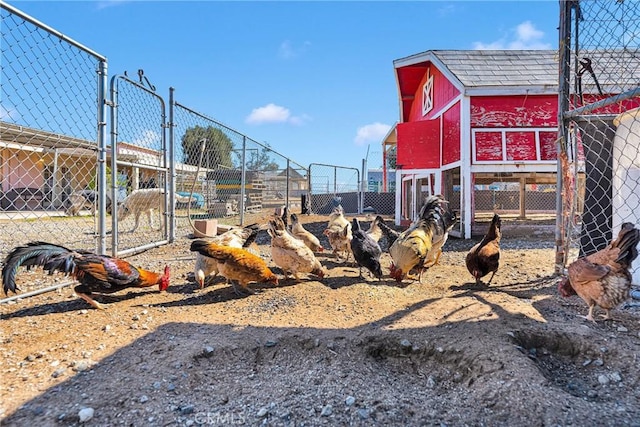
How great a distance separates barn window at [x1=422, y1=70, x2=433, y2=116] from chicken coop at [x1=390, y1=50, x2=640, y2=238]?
0.08ft

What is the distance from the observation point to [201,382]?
6.72 feet

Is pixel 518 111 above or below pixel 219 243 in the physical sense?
above

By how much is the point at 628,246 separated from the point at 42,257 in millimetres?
4538

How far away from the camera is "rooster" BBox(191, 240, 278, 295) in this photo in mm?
3664

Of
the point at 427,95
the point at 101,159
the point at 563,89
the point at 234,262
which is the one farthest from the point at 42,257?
the point at 427,95

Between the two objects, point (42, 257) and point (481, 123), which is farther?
point (481, 123)

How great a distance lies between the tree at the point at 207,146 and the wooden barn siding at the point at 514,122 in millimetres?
5106

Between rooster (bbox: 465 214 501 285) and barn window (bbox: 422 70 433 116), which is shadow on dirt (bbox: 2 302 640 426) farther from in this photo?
barn window (bbox: 422 70 433 116)

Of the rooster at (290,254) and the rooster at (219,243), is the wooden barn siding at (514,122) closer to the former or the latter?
the rooster at (290,254)

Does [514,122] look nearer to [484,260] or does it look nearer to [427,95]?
[427,95]

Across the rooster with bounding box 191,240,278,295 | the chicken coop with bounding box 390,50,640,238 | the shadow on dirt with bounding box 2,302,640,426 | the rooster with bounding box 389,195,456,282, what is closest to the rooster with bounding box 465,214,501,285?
the rooster with bounding box 389,195,456,282

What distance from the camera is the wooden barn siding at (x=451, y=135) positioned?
744cm

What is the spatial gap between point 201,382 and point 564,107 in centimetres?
411

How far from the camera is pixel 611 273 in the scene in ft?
8.98
